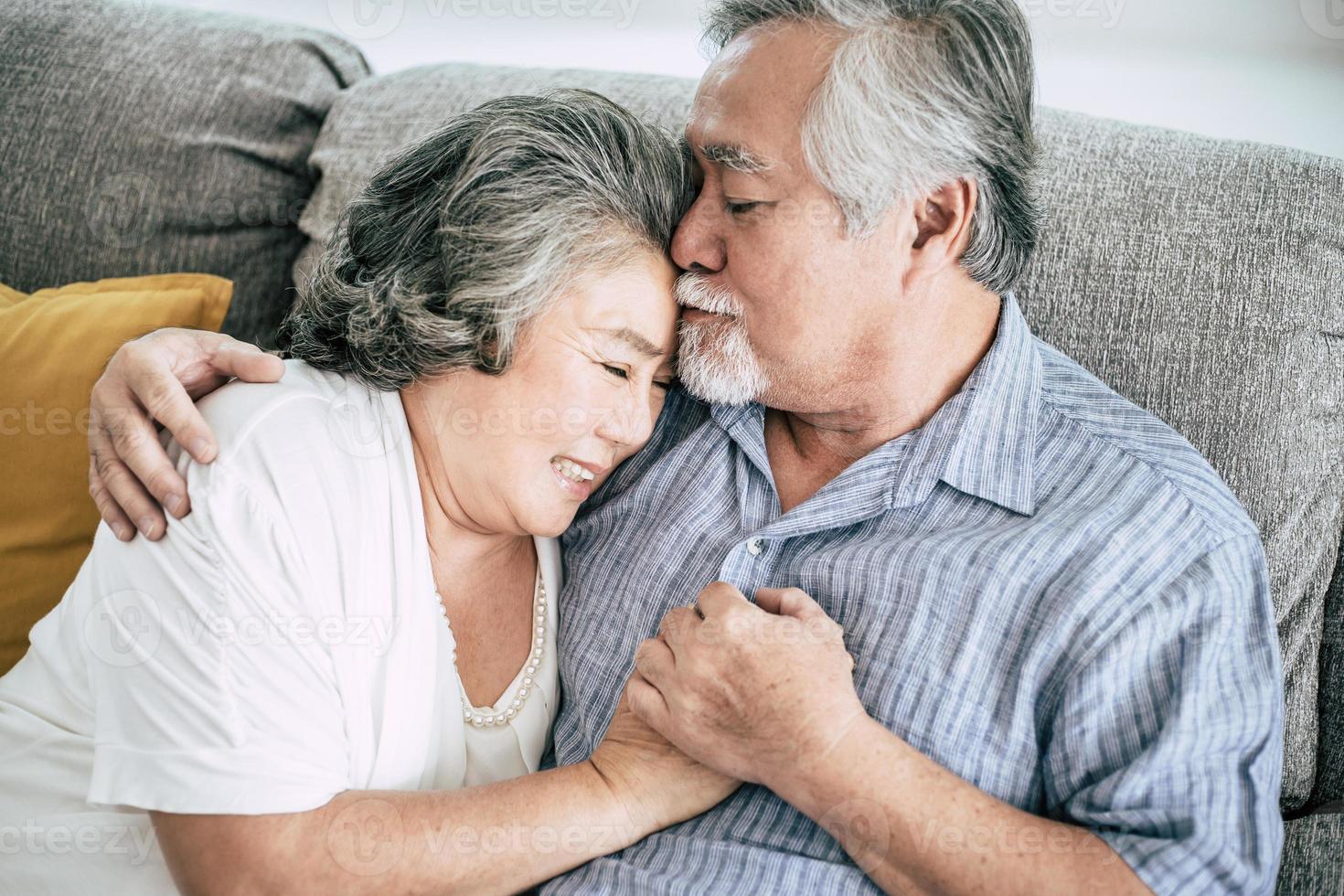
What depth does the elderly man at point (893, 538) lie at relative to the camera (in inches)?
42.0

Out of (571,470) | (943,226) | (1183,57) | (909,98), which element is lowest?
(571,470)

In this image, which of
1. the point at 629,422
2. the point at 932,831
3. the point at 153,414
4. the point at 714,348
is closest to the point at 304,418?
the point at 153,414

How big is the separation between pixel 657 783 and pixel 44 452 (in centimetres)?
104

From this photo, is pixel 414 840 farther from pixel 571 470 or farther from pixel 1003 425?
pixel 1003 425

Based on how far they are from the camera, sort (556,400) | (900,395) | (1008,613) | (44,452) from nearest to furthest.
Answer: (1008,613) → (556,400) → (900,395) → (44,452)

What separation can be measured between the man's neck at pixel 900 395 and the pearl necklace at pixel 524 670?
0.37 m

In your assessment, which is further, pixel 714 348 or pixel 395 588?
pixel 714 348

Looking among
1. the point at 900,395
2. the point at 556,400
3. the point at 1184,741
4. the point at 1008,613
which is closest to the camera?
the point at 1184,741

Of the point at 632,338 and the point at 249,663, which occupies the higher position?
the point at 632,338

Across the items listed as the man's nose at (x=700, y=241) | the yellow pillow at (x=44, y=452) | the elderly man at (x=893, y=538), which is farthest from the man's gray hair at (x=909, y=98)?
the yellow pillow at (x=44, y=452)

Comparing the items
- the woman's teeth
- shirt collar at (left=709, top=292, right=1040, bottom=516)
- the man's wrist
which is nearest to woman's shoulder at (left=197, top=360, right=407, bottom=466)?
the woman's teeth

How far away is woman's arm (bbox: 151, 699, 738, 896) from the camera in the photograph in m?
1.04

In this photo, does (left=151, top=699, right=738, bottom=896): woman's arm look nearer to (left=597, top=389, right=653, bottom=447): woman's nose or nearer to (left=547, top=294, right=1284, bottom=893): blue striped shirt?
(left=547, top=294, right=1284, bottom=893): blue striped shirt

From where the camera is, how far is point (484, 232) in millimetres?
1229
